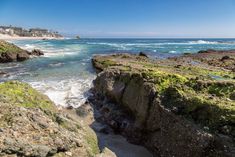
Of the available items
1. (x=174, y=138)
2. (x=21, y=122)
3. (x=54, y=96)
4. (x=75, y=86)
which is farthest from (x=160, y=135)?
(x=75, y=86)

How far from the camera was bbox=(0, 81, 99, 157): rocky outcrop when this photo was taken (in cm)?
557

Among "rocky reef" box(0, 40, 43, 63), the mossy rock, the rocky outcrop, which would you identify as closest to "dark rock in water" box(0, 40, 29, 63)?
"rocky reef" box(0, 40, 43, 63)

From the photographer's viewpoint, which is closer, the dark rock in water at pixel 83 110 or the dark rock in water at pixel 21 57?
the dark rock in water at pixel 83 110

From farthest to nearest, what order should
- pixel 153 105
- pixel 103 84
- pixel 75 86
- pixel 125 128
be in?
pixel 75 86 < pixel 103 84 < pixel 125 128 < pixel 153 105

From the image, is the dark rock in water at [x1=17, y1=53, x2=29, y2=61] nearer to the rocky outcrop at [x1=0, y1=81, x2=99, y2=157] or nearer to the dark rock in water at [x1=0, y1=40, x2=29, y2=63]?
the dark rock in water at [x1=0, y1=40, x2=29, y2=63]

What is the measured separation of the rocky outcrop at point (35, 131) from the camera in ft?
18.3

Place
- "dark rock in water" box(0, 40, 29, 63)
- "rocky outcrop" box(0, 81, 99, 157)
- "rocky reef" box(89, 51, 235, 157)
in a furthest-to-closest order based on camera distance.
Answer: "dark rock in water" box(0, 40, 29, 63), "rocky reef" box(89, 51, 235, 157), "rocky outcrop" box(0, 81, 99, 157)

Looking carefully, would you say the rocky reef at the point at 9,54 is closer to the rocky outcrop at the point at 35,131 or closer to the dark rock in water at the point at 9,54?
the dark rock in water at the point at 9,54

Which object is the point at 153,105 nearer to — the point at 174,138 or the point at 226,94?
the point at 174,138

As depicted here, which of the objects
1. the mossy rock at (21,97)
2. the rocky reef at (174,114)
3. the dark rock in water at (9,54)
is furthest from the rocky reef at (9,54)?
the mossy rock at (21,97)

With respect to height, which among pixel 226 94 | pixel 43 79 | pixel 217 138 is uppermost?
pixel 226 94

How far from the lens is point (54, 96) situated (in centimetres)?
1399

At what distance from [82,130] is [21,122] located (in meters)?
2.11

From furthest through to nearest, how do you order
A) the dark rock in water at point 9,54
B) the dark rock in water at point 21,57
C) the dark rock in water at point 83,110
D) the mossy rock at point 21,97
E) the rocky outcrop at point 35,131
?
the dark rock in water at point 21,57
the dark rock in water at point 9,54
the dark rock in water at point 83,110
the mossy rock at point 21,97
the rocky outcrop at point 35,131
